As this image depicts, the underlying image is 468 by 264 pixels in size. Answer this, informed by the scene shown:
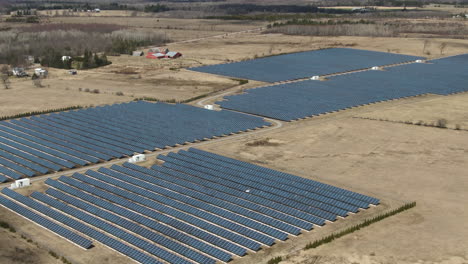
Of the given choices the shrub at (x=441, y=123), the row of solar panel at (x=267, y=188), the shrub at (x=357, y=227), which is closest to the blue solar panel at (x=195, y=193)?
the shrub at (x=357, y=227)

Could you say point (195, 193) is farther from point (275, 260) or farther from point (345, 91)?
point (345, 91)

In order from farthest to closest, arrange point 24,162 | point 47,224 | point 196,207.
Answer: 1. point 24,162
2. point 196,207
3. point 47,224

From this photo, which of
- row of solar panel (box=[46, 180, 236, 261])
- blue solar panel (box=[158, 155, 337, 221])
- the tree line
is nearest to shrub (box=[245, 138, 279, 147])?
blue solar panel (box=[158, 155, 337, 221])

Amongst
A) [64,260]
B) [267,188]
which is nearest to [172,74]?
[267,188]

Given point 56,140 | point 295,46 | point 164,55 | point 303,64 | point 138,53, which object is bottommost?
point 56,140

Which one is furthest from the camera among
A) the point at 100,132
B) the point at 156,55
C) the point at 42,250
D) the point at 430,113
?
the point at 156,55

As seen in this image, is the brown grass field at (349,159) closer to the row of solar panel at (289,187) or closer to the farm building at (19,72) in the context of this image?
the row of solar panel at (289,187)
